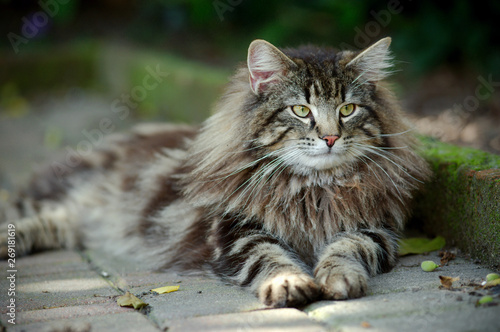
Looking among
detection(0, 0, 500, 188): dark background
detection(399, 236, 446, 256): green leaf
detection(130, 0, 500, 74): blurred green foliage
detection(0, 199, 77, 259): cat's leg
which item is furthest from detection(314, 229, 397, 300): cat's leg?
detection(130, 0, 500, 74): blurred green foliage

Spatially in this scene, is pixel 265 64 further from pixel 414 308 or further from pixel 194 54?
pixel 194 54

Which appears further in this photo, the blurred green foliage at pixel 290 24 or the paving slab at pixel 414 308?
the blurred green foliage at pixel 290 24

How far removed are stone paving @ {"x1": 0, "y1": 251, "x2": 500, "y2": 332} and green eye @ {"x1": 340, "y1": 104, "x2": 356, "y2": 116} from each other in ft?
2.48

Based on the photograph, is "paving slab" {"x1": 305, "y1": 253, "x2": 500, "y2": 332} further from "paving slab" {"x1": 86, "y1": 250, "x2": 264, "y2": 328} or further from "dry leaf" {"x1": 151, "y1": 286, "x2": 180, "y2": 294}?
"dry leaf" {"x1": 151, "y1": 286, "x2": 180, "y2": 294}

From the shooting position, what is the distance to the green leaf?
2.82m

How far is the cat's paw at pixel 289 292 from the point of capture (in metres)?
2.10

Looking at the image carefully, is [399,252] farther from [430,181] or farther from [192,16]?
[192,16]

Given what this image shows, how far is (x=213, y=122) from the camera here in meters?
2.91

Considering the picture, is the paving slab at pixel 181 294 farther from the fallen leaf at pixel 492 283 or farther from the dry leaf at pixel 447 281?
the fallen leaf at pixel 492 283

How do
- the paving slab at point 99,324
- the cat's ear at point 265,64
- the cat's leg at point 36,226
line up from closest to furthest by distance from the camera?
the paving slab at point 99,324 → the cat's ear at point 265,64 → the cat's leg at point 36,226

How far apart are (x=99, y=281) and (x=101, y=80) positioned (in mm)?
5536

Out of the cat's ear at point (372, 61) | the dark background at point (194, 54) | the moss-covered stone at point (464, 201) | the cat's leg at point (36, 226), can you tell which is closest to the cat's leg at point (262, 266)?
the moss-covered stone at point (464, 201)

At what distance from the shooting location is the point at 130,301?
7.38ft

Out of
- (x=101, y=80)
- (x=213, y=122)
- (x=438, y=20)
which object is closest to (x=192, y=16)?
(x=101, y=80)
